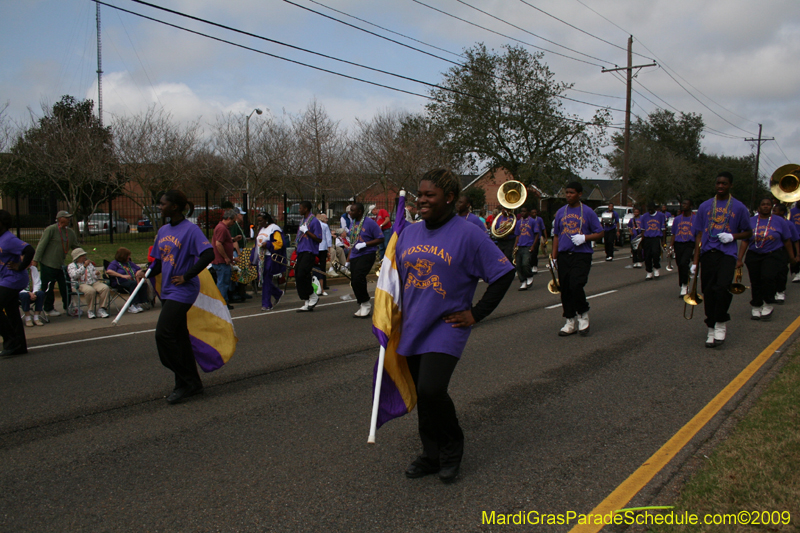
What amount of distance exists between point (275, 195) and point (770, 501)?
99.4 feet

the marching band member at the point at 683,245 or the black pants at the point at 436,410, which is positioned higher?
the marching band member at the point at 683,245

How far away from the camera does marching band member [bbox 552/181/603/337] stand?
25.9 feet

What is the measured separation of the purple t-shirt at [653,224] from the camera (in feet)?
49.6

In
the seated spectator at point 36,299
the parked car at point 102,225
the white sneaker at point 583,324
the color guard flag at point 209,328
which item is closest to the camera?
the color guard flag at point 209,328

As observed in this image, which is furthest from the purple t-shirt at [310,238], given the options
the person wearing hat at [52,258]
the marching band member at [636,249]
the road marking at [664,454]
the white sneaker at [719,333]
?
the marching band member at [636,249]

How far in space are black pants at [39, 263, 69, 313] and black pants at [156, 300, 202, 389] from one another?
6233 millimetres

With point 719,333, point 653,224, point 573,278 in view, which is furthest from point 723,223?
point 653,224

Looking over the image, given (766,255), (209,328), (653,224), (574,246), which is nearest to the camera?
(209,328)

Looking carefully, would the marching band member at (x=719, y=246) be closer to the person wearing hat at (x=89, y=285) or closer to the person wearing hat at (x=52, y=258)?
the person wearing hat at (x=89, y=285)

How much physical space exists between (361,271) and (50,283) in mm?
5392

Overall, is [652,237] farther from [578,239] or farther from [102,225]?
[102,225]

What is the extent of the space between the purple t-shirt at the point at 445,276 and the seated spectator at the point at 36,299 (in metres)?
8.21

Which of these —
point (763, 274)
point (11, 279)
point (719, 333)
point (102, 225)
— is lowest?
point (719, 333)

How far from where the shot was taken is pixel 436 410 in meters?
3.54
